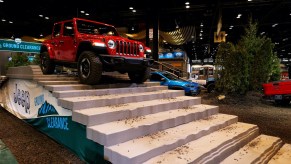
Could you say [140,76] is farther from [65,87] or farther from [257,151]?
[257,151]

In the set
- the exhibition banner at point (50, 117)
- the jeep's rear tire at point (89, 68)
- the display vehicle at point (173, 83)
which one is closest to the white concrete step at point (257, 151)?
the exhibition banner at point (50, 117)

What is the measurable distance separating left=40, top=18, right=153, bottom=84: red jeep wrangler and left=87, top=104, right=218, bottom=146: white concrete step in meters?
1.67

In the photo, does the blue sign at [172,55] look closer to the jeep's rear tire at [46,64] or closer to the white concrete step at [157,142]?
the jeep's rear tire at [46,64]

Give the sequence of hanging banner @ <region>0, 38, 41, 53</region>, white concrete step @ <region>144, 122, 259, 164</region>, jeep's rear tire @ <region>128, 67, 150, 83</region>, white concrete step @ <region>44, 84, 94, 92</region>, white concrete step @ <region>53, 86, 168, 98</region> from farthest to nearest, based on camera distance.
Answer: hanging banner @ <region>0, 38, 41, 53</region>, jeep's rear tire @ <region>128, 67, 150, 83</region>, white concrete step @ <region>44, 84, 94, 92</region>, white concrete step @ <region>53, 86, 168, 98</region>, white concrete step @ <region>144, 122, 259, 164</region>

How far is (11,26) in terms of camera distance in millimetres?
20828

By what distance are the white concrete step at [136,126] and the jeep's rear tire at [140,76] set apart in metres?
2.01

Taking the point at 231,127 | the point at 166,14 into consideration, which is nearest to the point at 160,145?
the point at 231,127

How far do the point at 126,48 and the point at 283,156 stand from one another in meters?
4.41

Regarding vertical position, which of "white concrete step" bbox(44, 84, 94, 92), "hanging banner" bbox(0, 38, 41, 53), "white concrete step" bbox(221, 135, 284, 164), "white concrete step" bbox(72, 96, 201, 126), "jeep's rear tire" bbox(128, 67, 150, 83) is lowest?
"white concrete step" bbox(221, 135, 284, 164)

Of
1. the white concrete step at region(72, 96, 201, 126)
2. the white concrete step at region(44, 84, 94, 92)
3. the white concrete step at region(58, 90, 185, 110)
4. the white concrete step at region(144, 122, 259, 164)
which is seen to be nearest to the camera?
the white concrete step at region(144, 122, 259, 164)

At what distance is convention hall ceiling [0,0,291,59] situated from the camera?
15.4 m

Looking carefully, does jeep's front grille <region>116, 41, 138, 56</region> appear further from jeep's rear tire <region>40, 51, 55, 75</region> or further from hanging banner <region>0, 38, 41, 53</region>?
hanging banner <region>0, 38, 41, 53</region>

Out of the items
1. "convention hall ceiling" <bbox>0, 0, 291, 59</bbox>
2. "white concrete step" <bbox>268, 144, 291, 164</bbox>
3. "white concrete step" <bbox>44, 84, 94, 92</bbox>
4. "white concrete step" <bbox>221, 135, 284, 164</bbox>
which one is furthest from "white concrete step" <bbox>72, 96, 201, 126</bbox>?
"convention hall ceiling" <bbox>0, 0, 291, 59</bbox>

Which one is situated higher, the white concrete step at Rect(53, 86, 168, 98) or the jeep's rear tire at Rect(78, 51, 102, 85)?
the jeep's rear tire at Rect(78, 51, 102, 85)
